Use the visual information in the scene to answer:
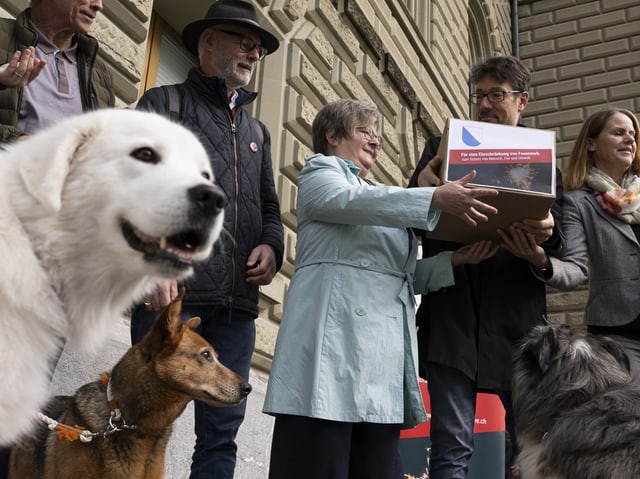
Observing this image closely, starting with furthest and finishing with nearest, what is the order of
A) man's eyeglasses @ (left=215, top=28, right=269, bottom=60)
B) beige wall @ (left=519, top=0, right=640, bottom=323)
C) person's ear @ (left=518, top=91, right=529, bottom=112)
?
beige wall @ (left=519, top=0, right=640, bottom=323) → man's eyeglasses @ (left=215, top=28, right=269, bottom=60) → person's ear @ (left=518, top=91, right=529, bottom=112)

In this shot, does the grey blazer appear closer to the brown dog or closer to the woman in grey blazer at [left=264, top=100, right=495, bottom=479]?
the woman in grey blazer at [left=264, top=100, right=495, bottom=479]

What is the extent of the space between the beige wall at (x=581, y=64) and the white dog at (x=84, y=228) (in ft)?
38.9

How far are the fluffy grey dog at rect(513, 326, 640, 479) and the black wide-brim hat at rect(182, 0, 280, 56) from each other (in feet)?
6.05

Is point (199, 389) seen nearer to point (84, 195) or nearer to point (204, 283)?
point (204, 283)

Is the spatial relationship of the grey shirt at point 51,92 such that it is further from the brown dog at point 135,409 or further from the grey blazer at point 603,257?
the grey blazer at point 603,257

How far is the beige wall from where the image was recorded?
13039mm

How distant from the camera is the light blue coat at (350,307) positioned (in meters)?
2.32

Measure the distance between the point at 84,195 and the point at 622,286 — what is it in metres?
2.38

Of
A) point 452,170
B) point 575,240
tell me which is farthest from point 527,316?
point 452,170

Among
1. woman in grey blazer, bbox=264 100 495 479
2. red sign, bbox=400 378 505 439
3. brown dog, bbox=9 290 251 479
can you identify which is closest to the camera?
woman in grey blazer, bbox=264 100 495 479

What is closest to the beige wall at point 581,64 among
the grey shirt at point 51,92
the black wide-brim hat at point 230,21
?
the black wide-brim hat at point 230,21

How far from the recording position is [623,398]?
263cm

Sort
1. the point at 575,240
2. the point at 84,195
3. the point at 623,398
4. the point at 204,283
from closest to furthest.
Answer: the point at 84,195 → the point at 623,398 → the point at 204,283 → the point at 575,240

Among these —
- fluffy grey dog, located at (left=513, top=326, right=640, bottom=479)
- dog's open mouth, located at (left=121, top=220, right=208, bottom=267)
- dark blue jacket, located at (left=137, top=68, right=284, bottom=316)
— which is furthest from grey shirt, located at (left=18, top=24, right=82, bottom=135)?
fluffy grey dog, located at (left=513, top=326, right=640, bottom=479)
